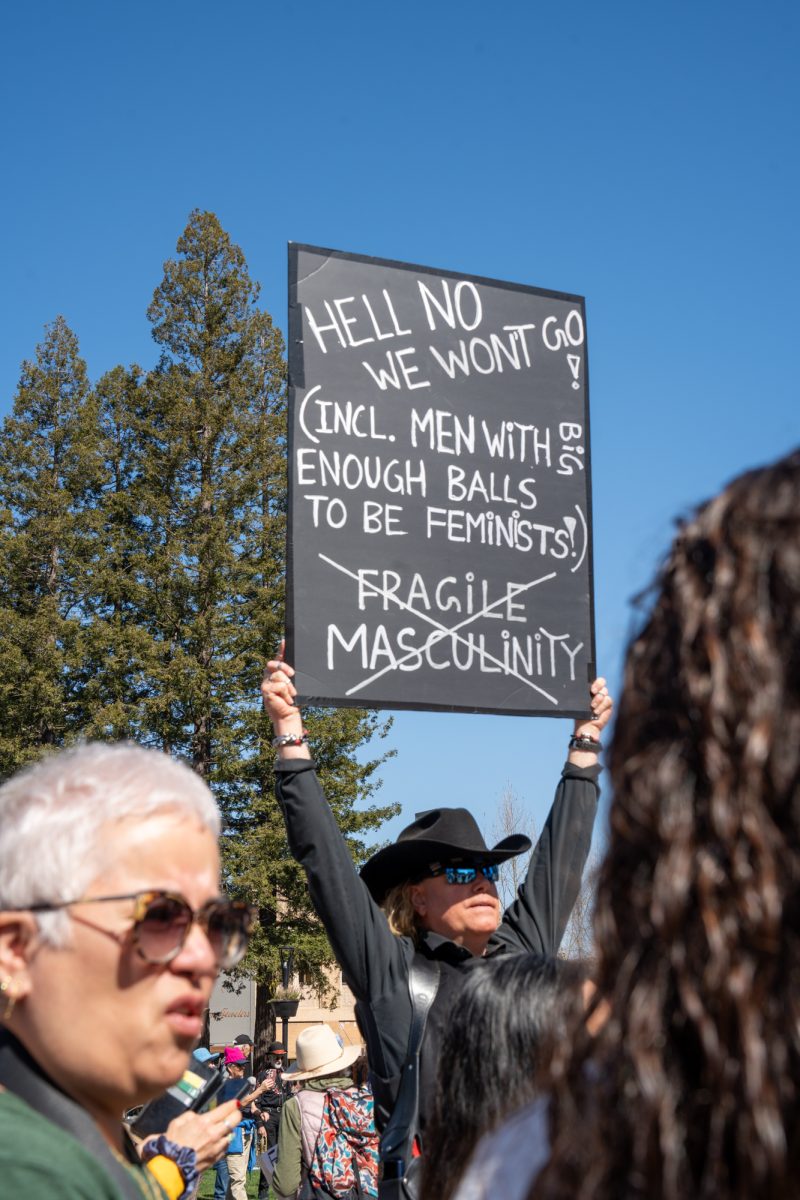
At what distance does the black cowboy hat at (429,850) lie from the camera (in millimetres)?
3764

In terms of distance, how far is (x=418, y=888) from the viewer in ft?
12.6

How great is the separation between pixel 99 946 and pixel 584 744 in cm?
246

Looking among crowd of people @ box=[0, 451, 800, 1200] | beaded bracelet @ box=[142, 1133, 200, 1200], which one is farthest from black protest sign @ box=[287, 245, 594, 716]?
beaded bracelet @ box=[142, 1133, 200, 1200]

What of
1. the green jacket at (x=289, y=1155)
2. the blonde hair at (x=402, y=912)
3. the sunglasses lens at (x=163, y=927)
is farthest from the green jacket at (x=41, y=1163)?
the green jacket at (x=289, y=1155)

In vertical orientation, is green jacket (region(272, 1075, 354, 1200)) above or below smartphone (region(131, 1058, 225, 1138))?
below

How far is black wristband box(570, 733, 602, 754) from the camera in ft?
13.2

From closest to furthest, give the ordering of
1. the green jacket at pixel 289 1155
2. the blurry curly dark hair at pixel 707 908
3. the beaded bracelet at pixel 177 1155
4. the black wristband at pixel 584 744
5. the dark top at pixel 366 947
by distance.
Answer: the blurry curly dark hair at pixel 707 908, the beaded bracelet at pixel 177 1155, the dark top at pixel 366 947, the black wristband at pixel 584 744, the green jacket at pixel 289 1155

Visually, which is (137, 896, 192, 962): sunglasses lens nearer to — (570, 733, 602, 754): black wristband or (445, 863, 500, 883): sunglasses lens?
(445, 863, 500, 883): sunglasses lens

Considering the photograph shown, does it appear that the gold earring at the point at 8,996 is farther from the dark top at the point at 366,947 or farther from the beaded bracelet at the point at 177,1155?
the dark top at the point at 366,947

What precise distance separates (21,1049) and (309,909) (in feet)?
93.8

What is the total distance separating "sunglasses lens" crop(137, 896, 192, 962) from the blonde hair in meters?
2.06

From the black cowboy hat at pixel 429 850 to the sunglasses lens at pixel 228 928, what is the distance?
172 centimetres

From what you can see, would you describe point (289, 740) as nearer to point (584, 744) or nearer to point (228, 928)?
point (584, 744)

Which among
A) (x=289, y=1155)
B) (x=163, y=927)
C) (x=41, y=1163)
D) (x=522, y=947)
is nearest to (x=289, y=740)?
(x=522, y=947)
